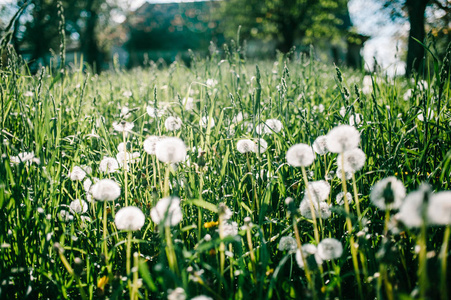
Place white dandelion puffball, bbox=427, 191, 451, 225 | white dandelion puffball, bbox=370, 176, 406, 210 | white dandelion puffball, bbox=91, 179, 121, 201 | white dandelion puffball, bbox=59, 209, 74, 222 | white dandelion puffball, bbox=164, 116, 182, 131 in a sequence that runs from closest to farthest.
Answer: white dandelion puffball, bbox=427, 191, 451, 225
white dandelion puffball, bbox=370, 176, 406, 210
white dandelion puffball, bbox=91, 179, 121, 201
white dandelion puffball, bbox=59, 209, 74, 222
white dandelion puffball, bbox=164, 116, 182, 131

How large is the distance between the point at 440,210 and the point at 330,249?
33cm

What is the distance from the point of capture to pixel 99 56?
77.1ft

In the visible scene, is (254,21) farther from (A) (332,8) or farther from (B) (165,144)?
(B) (165,144)

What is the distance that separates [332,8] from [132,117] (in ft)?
81.7

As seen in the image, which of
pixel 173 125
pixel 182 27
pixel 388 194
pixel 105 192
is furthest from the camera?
pixel 182 27

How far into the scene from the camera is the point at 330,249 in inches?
30.9

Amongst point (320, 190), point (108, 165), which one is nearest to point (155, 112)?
point (108, 165)

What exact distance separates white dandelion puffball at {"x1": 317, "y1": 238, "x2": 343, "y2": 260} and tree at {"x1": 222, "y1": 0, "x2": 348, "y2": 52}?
23.5 meters

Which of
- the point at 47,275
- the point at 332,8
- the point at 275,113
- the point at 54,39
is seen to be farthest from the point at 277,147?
the point at 332,8

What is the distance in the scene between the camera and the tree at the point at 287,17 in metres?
23.1

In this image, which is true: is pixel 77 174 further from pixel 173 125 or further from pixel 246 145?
pixel 246 145

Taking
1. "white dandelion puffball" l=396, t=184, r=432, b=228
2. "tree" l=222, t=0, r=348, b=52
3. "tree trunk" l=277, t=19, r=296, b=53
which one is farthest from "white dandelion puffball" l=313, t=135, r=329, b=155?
"tree trunk" l=277, t=19, r=296, b=53

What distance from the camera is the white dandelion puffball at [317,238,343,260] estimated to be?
78cm

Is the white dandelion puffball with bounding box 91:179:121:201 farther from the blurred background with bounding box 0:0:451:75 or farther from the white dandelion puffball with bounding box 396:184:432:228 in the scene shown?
the blurred background with bounding box 0:0:451:75
